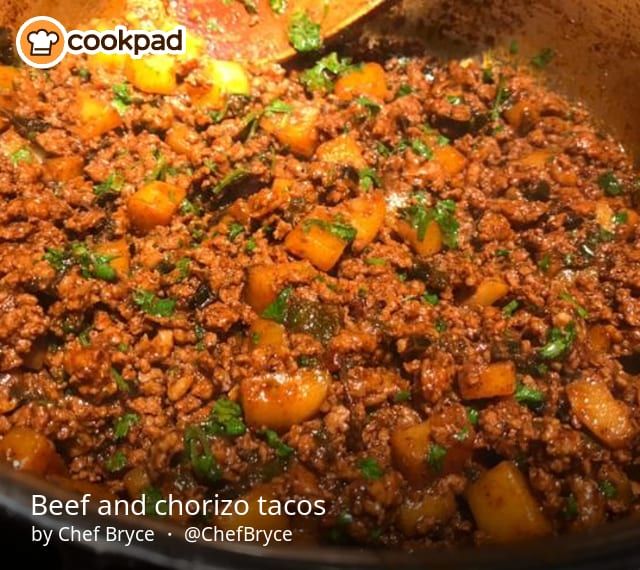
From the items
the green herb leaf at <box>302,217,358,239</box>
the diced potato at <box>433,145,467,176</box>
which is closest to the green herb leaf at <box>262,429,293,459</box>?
the green herb leaf at <box>302,217,358,239</box>

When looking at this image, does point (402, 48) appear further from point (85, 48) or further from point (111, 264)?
point (111, 264)

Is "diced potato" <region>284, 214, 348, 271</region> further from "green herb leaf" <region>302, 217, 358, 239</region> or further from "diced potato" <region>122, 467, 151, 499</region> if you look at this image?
"diced potato" <region>122, 467, 151, 499</region>

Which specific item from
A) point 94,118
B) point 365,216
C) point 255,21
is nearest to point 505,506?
point 365,216

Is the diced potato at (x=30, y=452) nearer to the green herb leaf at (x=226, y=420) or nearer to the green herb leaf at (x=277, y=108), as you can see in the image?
the green herb leaf at (x=226, y=420)

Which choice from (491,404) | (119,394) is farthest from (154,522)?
(491,404)

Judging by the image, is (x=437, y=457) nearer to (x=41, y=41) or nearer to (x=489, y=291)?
(x=489, y=291)

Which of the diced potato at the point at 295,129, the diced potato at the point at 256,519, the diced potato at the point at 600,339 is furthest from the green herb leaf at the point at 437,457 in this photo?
the diced potato at the point at 295,129
